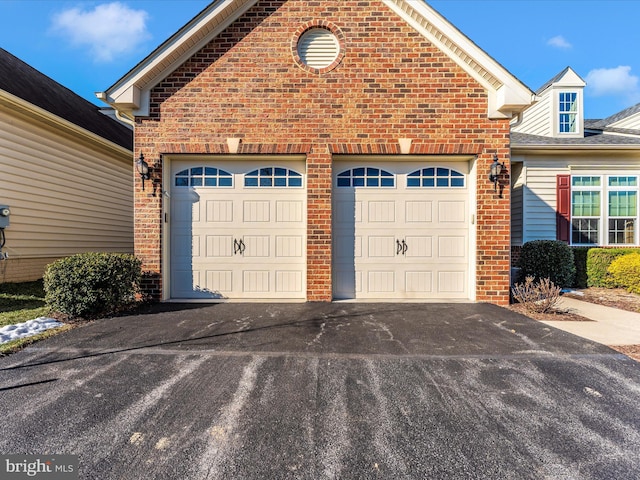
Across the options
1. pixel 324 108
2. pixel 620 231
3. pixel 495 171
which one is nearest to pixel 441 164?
pixel 495 171

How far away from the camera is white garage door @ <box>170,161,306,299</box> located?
6008 mm

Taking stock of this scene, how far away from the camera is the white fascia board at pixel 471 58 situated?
5.44 meters

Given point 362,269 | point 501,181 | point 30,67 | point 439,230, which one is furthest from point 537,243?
point 30,67

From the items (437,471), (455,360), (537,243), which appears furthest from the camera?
(537,243)

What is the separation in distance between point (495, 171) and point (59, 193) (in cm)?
1089

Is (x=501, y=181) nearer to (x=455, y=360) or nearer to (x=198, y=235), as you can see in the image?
(x=455, y=360)

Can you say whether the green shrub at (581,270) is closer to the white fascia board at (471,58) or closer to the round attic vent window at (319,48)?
the white fascia board at (471,58)

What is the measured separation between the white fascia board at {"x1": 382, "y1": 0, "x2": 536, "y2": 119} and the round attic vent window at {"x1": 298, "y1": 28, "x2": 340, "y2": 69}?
1.28 m

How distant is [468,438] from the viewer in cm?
204

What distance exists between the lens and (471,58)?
5570mm

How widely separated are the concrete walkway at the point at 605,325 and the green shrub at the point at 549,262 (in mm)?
1345

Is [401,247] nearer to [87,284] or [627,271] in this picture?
[87,284]

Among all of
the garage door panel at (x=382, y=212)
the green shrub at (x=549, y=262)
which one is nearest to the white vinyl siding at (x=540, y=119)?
the green shrub at (x=549, y=262)

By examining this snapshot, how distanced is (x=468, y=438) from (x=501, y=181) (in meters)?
5.15
